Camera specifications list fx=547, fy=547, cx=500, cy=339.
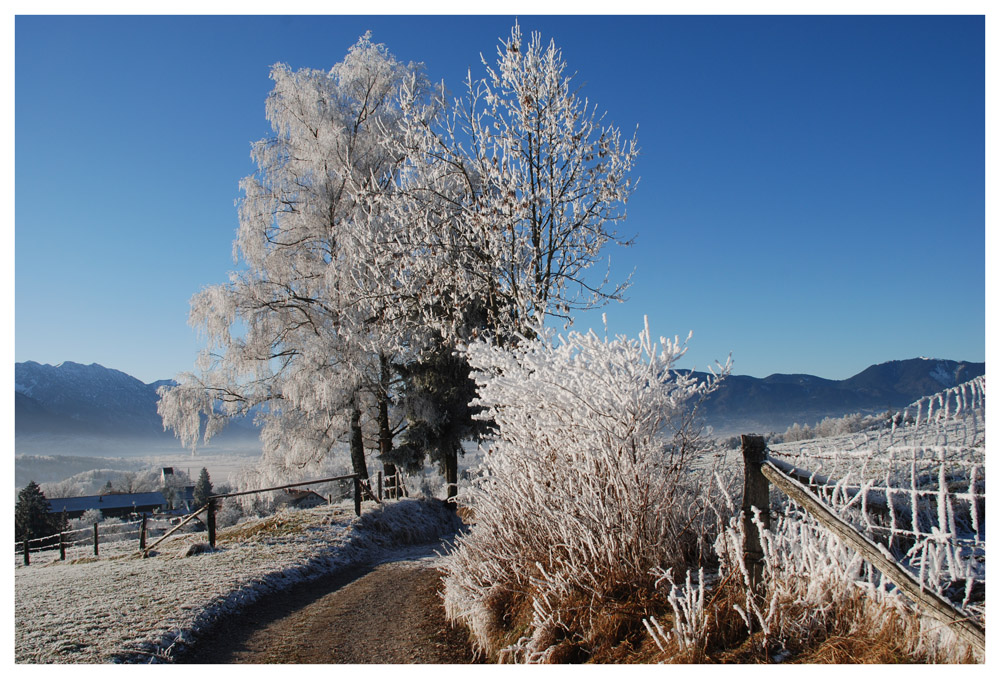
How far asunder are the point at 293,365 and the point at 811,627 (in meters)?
12.4

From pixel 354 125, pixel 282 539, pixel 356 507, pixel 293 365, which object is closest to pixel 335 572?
pixel 282 539

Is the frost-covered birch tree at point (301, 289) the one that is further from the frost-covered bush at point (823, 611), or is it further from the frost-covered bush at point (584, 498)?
the frost-covered bush at point (823, 611)

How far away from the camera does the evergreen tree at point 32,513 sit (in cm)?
1984

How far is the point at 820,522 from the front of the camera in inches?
112

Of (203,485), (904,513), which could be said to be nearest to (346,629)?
(904,513)

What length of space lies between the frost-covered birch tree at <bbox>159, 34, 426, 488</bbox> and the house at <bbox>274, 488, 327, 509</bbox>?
4509 millimetres

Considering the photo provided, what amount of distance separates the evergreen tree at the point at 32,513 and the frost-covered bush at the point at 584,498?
904 inches

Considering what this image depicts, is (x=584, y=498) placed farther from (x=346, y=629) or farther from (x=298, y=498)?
(x=298, y=498)

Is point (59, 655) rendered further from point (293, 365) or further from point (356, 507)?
point (293, 365)

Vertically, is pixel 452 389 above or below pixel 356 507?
above

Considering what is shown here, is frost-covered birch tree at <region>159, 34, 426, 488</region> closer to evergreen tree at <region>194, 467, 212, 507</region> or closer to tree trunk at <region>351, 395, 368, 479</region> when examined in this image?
tree trunk at <region>351, 395, 368, 479</region>

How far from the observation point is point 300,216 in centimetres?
1366

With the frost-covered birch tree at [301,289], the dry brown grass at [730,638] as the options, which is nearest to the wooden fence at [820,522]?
the dry brown grass at [730,638]

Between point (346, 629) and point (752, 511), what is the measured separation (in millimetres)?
3855
